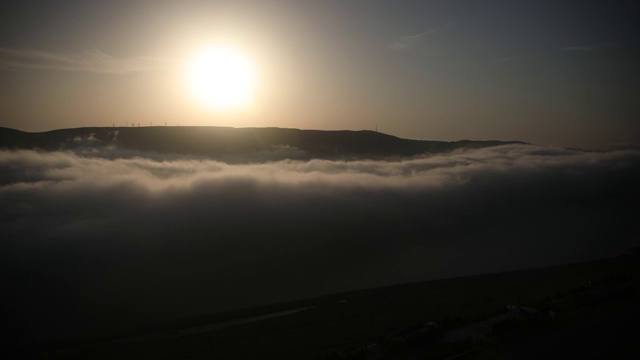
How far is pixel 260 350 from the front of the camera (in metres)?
27.8

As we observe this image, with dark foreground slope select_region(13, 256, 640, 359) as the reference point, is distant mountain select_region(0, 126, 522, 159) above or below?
above

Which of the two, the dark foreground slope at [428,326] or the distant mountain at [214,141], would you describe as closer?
the dark foreground slope at [428,326]

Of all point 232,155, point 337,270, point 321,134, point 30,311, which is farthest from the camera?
point 321,134

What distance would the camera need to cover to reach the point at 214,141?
4385 inches

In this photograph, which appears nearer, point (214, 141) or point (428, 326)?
point (428, 326)

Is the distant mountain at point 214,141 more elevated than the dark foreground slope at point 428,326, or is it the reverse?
the distant mountain at point 214,141

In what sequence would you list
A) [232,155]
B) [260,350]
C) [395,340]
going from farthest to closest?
[232,155], [260,350], [395,340]

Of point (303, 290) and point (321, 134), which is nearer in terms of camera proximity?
point (303, 290)

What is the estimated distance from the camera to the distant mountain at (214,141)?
4158 inches

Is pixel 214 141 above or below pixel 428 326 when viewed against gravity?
above

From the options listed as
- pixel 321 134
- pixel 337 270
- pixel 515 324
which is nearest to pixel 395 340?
pixel 515 324

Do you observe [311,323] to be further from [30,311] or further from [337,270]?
[30,311]

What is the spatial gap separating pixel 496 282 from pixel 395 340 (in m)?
23.5

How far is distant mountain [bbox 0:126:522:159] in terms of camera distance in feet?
347
